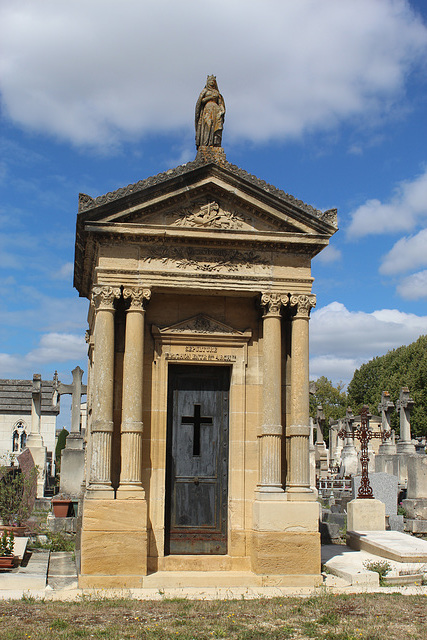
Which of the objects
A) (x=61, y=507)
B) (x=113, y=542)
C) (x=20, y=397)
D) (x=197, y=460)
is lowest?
(x=113, y=542)

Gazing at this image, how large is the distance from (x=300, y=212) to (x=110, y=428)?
4.76m

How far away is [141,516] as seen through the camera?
10570mm

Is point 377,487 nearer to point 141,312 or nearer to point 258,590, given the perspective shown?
point 258,590

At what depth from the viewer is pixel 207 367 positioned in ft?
39.0

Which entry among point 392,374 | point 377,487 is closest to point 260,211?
point 377,487

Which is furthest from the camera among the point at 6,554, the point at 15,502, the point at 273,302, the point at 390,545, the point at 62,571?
the point at 15,502

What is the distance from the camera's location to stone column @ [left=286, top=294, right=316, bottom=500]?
444 inches

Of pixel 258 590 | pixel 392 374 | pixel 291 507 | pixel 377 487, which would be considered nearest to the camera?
pixel 258 590

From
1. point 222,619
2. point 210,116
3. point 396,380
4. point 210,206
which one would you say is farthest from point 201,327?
point 396,380

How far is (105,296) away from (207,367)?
85.6 inches

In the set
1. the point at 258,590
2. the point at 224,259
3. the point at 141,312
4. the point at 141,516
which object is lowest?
the point at 258,590

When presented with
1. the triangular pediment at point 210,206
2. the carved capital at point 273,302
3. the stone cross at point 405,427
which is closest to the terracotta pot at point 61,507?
the carved capital at point 273,302

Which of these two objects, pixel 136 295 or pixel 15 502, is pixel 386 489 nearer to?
pixel 15 502

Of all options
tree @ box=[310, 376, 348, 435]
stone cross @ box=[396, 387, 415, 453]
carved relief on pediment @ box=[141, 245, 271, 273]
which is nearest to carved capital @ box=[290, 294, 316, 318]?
carved relief on pediment @ box=[141, 245, 271, 273]
